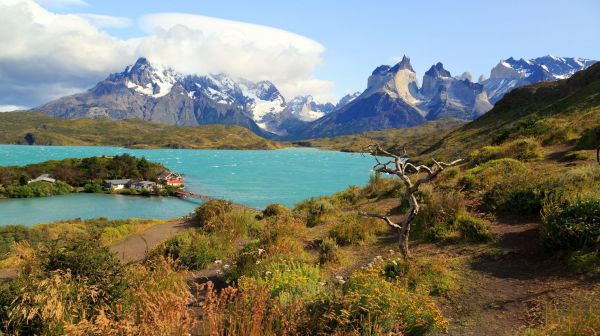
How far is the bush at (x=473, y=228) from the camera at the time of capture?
1256 cm

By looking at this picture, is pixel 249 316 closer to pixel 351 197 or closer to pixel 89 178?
pixel 351 197

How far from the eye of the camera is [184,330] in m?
4.84

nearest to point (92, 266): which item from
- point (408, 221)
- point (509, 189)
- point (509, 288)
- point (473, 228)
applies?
point (408, 221)

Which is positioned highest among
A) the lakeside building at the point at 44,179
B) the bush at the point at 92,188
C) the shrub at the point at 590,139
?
the shrub at the point at 590,139

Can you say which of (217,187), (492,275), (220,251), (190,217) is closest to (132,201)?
(217,187)

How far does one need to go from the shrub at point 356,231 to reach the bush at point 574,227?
633cm

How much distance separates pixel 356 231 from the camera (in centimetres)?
1565

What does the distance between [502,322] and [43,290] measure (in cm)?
887

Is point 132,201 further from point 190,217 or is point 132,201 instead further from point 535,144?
point 535,144

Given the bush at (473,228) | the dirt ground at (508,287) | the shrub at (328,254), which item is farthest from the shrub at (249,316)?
the bush at (473,228)

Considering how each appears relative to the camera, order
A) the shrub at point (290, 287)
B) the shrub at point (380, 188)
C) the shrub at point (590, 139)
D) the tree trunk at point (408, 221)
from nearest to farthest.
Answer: the shrub at point (290, 287) → the tree trunk at point (408, 221) → the shrub at point (590, 139) → the shrub at point (380, 188)

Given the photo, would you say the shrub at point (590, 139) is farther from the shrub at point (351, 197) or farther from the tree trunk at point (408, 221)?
the tree trunk at point (408, 221)

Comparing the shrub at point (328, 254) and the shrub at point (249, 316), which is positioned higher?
the shrub at point (249, 316)

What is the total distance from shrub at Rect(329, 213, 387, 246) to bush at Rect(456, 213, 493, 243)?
11.4 feet
